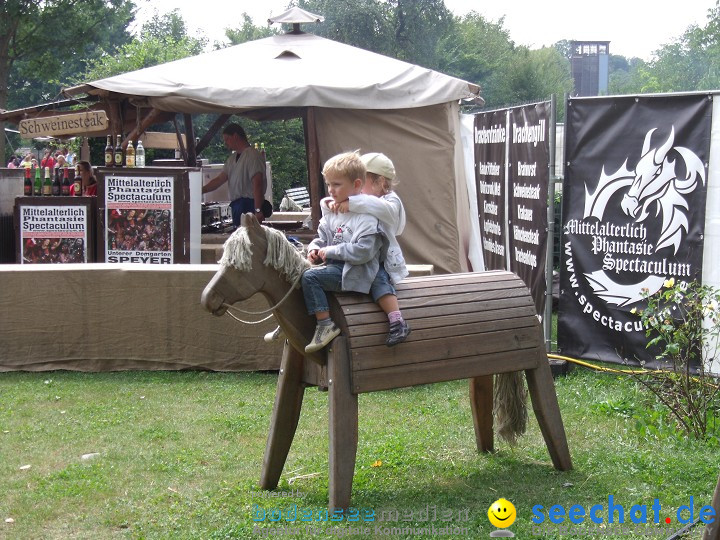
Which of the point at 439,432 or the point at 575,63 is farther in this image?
the point at 575,63

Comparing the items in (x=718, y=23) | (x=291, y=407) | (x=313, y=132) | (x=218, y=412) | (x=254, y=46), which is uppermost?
(x=718, y=23)

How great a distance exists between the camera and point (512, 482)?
526 centimetres

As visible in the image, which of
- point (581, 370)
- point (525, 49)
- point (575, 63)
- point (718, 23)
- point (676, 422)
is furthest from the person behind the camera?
point (575, 63)

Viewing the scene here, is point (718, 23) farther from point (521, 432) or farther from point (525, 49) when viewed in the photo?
point (521, 432)

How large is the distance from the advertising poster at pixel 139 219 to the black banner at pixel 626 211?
13.5ft

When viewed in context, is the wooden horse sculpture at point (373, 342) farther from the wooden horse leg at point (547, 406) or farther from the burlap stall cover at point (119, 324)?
the burlap stall cover at point (119, 324)

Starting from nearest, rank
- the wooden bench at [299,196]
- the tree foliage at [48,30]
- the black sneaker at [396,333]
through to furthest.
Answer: the black sneaker at [396,333], the wooden bench at [299,196], the tree foliage at [48,30]

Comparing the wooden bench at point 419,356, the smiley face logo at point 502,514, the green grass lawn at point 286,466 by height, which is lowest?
the green grass lawn at point 286,466

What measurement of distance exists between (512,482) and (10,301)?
4.96 metres

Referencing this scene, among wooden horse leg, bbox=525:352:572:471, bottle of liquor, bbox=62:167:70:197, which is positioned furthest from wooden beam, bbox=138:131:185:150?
wooden horse leg, bbox=525:352:572:471

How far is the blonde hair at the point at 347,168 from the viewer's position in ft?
15.2

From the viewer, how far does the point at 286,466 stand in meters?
5.60

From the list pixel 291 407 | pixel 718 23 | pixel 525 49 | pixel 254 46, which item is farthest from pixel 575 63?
pixel 291 407

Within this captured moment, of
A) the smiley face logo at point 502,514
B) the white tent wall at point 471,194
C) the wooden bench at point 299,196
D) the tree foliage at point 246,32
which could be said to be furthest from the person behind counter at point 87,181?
the tree foliage at point 246,32
